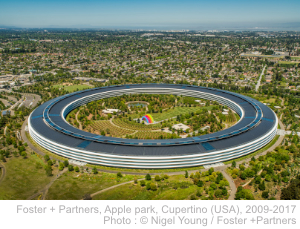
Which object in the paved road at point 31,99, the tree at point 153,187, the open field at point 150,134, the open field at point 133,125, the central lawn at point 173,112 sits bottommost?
the tree at point 153,187

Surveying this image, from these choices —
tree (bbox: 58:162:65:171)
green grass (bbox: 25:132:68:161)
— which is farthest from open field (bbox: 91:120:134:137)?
tree (bbox: 58:162:65:171)

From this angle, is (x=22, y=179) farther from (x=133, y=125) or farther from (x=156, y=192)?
(x=133, y=125)

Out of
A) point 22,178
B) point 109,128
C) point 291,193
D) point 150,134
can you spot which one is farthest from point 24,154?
point 291,193

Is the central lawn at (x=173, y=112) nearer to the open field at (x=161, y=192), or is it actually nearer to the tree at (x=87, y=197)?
the open field at (x=161, y=192)

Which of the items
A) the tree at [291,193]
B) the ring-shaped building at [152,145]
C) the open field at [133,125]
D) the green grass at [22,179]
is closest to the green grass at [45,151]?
the ring-shaped building at [152,145]

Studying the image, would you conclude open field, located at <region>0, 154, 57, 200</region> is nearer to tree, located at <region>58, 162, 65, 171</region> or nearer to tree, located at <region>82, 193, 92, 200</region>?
tree, located at <region>58, 162, 65, 171</region>

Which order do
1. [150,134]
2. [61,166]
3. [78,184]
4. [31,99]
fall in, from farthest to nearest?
[31,99] → [150,134] → [61,166] → [78,184]

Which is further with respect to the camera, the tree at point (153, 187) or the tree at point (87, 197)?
the tree at point (153, 187)
